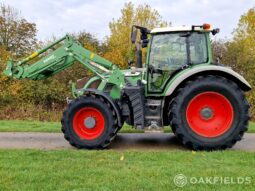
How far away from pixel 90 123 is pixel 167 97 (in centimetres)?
177

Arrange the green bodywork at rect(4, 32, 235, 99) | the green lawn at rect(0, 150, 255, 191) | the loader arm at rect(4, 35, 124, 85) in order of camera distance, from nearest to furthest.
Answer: the green lawn at rect(0, 150, 255, 191) < the green bodywork at rect(4, 32, 235, 99) < the loader arm at rect(4, 35, 124, 85)

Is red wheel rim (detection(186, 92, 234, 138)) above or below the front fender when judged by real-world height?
below

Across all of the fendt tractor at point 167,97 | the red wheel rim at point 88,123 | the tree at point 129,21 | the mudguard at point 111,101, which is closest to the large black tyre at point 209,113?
the fendt tractor at point 167,97

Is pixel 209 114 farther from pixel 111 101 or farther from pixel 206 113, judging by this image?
pixel 111 101

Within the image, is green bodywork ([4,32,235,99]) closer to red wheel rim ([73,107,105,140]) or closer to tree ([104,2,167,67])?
red wheel rim ([73,107,105,140])

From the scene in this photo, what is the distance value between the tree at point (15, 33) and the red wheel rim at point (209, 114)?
74.8 feet

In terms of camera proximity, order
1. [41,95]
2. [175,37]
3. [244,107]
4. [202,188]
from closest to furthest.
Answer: [202,188]
[244,107]
[175,37]
[41,95]

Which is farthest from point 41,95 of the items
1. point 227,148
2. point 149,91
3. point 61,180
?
point 61,180

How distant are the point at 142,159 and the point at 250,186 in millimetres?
2166

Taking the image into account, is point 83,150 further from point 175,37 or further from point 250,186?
point 250,186

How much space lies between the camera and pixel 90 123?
8.09 m

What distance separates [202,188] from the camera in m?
4.90

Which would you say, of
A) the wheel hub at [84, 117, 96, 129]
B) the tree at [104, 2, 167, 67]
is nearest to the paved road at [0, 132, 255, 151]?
the wheel hub at [84, 117, 96, 129]

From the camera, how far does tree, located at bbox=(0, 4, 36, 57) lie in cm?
2923
